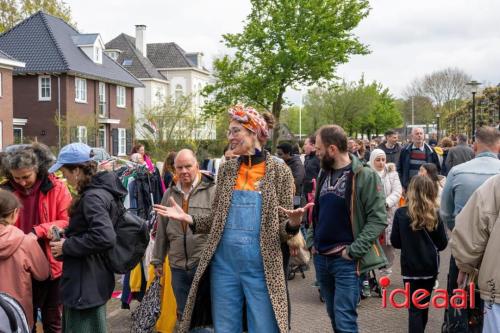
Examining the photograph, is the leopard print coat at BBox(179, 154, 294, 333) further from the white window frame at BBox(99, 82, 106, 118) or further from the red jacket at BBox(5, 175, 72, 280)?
the white window frame at BBox(99, 82, 106, 118)

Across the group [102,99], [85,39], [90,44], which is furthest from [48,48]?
[102,99]

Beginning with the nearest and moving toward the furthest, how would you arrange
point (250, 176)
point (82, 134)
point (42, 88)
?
point (250, 176), point (82, 134), point (42, 88)

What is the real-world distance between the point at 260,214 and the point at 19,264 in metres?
1.79

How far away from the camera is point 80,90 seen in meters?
38.2

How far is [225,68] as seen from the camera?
29578 mm

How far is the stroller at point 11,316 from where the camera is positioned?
3289mm

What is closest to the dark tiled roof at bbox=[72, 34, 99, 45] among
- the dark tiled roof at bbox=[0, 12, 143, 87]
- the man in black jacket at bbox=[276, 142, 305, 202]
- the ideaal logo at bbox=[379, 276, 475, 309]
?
the dark tiled roof at bbox=[0, 12, 143, 87]

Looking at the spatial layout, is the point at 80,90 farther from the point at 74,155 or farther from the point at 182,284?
the point at 74,155

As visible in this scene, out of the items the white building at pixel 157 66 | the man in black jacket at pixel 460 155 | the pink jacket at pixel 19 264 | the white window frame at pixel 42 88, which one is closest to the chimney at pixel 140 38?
the white building at pixel 157 66

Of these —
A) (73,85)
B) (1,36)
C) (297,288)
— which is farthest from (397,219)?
(1,36)

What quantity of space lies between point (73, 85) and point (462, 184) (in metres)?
35.3

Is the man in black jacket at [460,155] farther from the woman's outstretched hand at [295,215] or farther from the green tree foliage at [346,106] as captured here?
the green tree foliage at [346,106]

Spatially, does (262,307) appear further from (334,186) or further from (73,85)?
(73,85)

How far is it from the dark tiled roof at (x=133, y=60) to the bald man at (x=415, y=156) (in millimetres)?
46680
